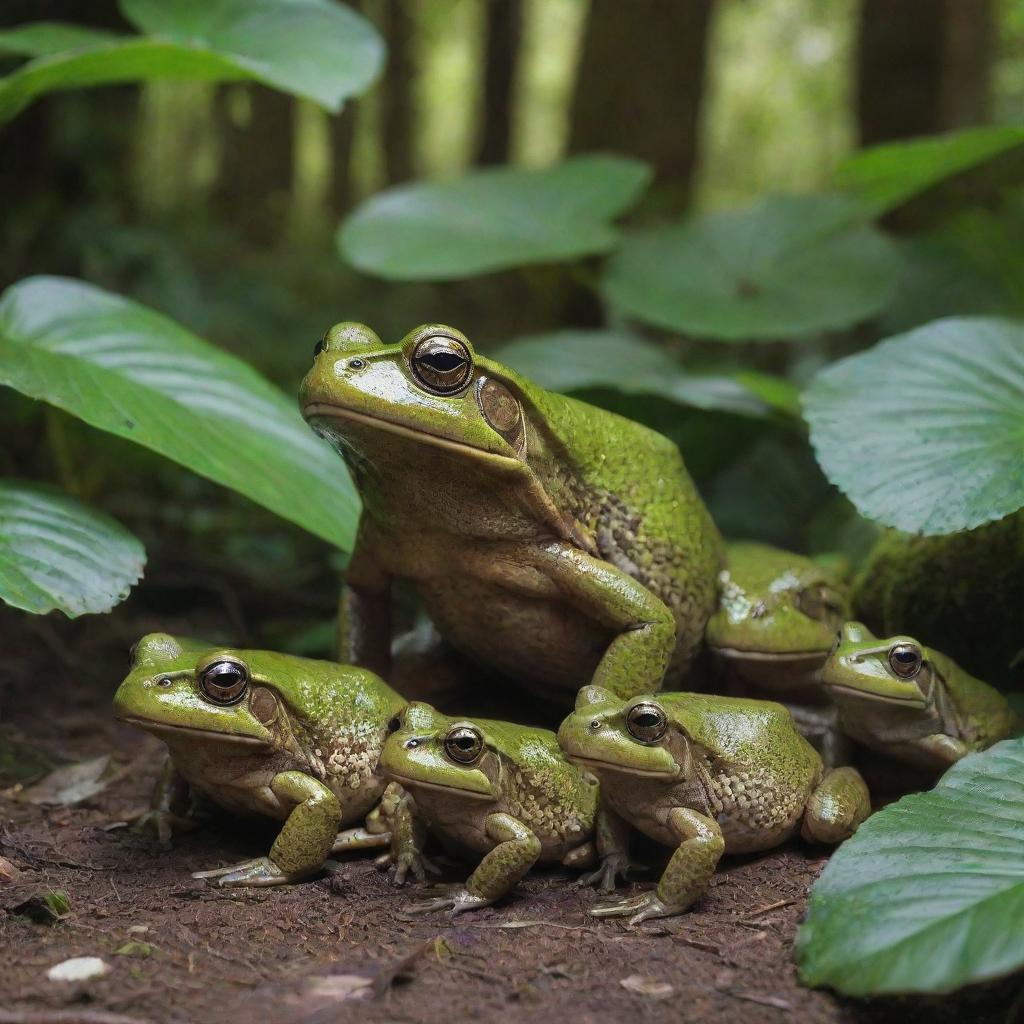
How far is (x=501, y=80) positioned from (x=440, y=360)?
31.3 ft

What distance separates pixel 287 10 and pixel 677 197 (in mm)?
3742

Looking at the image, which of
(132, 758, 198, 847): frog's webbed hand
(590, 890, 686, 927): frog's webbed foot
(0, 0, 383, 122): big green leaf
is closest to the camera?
(590, 890, 686, 927): frog's webbed foot

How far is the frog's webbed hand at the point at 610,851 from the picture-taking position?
300cm

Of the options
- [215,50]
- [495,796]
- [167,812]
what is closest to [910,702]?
[495,796]

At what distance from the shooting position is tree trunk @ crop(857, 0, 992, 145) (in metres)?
6.91

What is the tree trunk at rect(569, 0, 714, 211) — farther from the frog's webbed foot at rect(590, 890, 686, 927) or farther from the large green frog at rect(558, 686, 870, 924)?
the frog's webbed foot at rect(590, 890, 686, 927)

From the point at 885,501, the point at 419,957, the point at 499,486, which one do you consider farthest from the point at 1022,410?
the point at 419,957

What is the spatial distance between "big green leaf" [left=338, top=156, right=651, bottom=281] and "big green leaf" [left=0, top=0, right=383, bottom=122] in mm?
1066

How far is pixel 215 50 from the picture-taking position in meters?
4.40

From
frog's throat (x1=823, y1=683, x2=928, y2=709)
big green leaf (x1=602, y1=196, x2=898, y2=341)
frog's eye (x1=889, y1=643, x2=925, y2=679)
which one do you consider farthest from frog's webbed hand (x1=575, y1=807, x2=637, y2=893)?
big green leaf (x1=602, y1=196, x2=898, y2=341)

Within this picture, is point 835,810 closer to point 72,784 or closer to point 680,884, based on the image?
point 680,884

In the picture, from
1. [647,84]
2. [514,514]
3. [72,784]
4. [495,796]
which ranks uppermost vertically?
[647,84]

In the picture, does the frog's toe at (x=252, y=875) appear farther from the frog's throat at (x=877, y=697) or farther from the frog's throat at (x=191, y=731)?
the frog's throat at (x=877, y=697)

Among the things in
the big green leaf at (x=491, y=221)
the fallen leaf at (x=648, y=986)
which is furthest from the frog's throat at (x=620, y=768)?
the big green leaf at (x=491, y=221)
